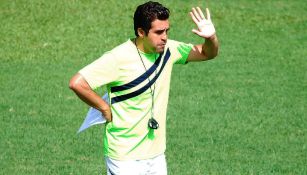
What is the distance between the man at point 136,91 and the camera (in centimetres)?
598

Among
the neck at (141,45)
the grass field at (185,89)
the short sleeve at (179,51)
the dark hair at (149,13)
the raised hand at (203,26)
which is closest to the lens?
the dark hair at (149,13)

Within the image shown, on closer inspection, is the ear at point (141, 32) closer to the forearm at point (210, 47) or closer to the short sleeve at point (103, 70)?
the short sleeve at point (103, 70)

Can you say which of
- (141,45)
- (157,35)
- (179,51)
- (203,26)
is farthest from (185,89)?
(157,35)

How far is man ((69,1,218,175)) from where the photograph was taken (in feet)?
19.6

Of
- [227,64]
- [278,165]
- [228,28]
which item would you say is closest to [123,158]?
[278,165]

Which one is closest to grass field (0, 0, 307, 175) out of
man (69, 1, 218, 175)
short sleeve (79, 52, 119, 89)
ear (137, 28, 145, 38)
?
man (69, 1, 218, 175)

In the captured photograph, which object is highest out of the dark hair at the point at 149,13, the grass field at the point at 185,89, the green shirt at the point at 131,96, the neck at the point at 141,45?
the dark hair at the point at 149,13

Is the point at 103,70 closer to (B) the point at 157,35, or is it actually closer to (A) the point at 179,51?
(B) the point at 157,35

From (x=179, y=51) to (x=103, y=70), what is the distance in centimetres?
76

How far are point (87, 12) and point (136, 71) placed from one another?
1227cm

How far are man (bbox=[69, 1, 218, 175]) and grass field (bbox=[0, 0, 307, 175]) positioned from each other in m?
3.07

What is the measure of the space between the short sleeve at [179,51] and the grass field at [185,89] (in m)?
2.95

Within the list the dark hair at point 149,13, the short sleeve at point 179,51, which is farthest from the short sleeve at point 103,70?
the short sleeve at point 179,51

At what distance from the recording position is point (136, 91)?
602 centimetres
